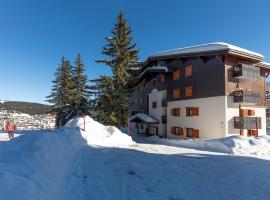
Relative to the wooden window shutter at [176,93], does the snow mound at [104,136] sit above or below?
below

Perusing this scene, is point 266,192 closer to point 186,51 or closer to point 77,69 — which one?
point 186,51

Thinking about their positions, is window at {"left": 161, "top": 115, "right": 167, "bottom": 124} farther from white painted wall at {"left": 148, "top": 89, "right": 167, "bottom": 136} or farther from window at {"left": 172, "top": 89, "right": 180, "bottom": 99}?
window at {"left": 172, "top": 89, "right": 180, "bottom": 99}

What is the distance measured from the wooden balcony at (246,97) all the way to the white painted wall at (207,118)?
133 centimetres

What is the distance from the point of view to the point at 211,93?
71.1 ft

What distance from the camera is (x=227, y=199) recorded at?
18.9 feet

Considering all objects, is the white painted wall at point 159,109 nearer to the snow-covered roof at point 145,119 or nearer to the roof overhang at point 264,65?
the snow-covered roof at point 145,119

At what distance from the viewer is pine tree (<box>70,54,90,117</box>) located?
3653 centimetres

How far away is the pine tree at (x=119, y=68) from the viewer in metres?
27.2

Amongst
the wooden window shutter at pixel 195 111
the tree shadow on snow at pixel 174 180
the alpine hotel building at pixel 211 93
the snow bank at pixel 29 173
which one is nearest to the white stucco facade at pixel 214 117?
the alpine hotel building at pixel 211 93

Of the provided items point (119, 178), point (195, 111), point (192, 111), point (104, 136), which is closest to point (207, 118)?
point (195, 111)

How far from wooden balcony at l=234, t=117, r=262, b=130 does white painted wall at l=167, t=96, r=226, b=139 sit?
1.38 meters

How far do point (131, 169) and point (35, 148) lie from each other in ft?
12.9

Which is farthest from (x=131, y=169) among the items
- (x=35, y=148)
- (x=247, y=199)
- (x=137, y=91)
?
(x=137, y=91)

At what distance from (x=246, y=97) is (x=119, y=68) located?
52.0 ft
